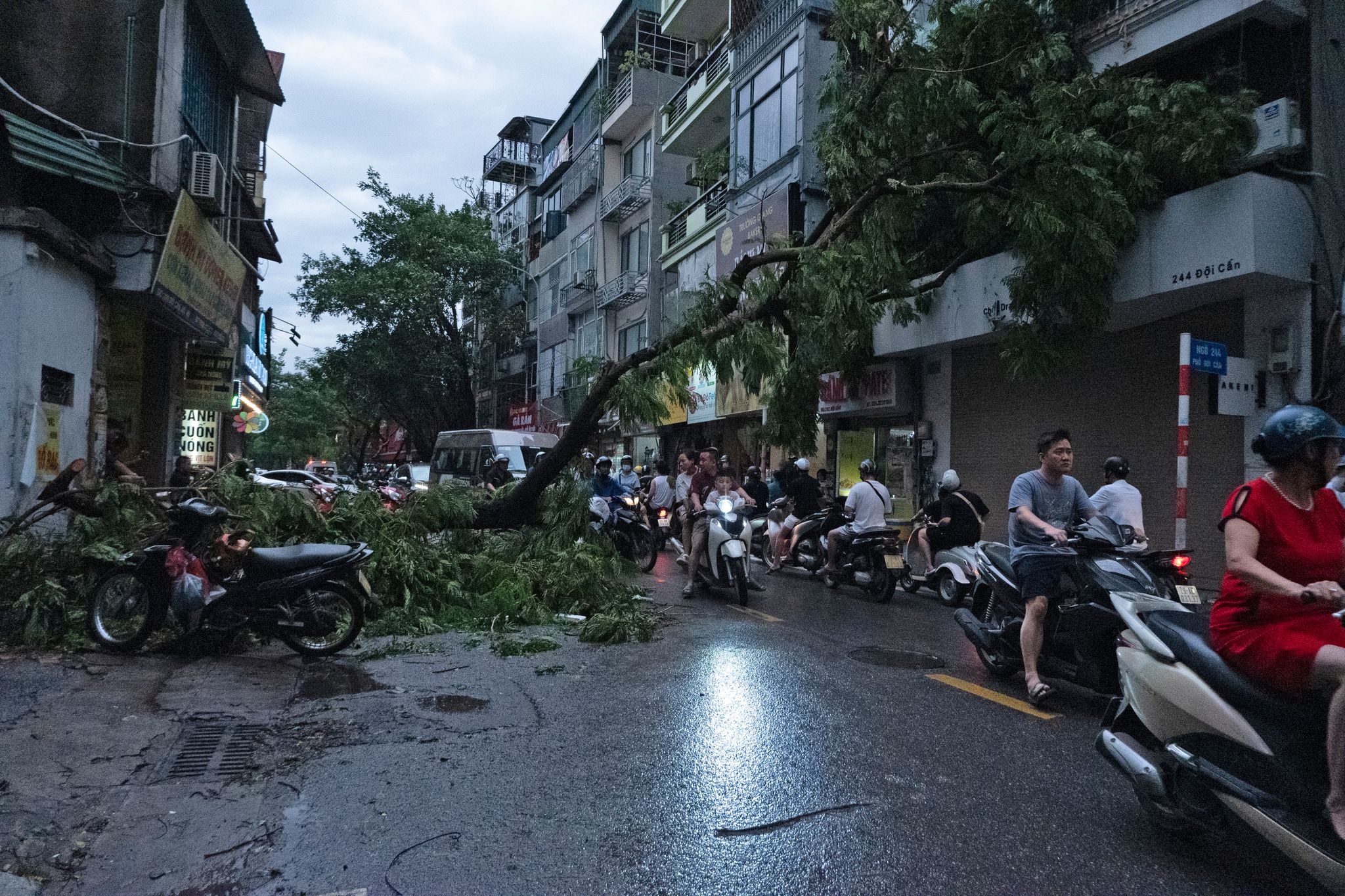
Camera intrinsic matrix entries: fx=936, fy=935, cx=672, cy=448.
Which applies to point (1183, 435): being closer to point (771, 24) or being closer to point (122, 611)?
point (122, 611)

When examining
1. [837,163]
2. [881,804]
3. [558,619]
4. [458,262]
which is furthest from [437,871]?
[458,262]

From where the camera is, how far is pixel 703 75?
2647 cm

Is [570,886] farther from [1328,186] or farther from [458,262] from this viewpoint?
[458,262]

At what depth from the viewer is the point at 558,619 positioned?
8.84 metres

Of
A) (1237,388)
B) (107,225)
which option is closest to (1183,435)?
(1237,388)

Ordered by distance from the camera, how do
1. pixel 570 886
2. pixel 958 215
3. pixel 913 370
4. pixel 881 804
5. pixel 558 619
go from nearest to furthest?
1. pixel 570 886
2. pixel 881 804
3. pixel 558 619
4. pixel 958 215
5. pixel 913 370

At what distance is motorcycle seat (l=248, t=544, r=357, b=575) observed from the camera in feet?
22.6

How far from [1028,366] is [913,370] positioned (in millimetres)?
5815

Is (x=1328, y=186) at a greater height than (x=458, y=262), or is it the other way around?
(x=458, y=262)

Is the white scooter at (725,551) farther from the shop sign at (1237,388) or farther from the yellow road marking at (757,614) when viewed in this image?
the shop sign at (1237,388)

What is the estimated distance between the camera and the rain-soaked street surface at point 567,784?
337 centimetres

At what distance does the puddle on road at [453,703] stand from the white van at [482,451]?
15379 mm

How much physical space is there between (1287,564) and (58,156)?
506 inches

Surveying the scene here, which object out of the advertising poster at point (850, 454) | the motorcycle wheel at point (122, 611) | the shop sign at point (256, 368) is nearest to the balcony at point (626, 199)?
the shop sign at point (256, 368)
